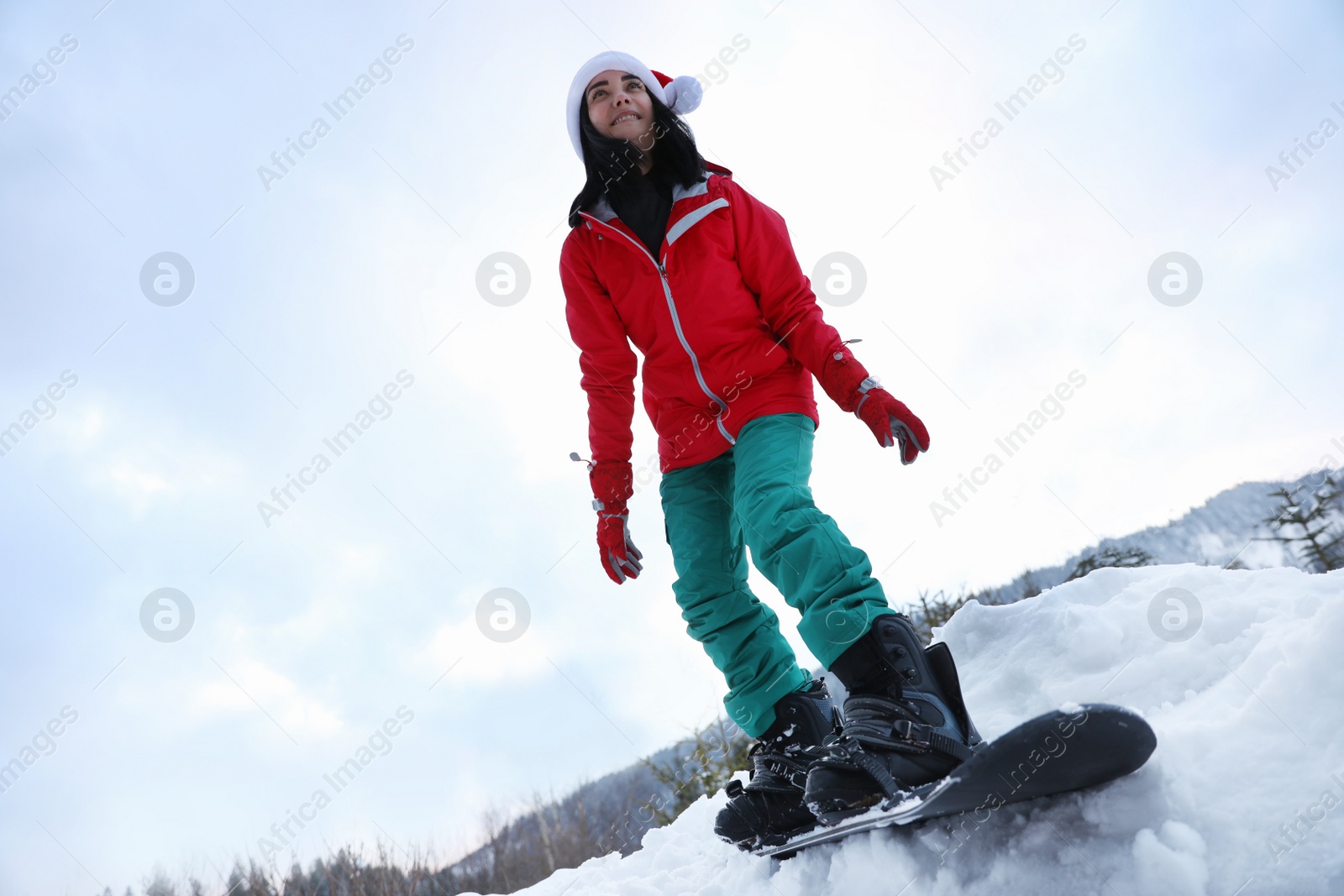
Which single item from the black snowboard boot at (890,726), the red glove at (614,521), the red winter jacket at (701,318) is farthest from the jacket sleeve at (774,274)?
the black snowboard boot at (890,726)

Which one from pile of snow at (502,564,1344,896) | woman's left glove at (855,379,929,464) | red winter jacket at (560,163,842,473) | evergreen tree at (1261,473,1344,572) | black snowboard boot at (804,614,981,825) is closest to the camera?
pile of snow at (502,564,1344,896)

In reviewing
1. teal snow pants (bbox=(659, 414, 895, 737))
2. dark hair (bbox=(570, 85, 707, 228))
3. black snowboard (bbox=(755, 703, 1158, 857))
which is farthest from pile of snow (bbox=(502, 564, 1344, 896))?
dark hair (bbox=(570, 85, 707, 228))

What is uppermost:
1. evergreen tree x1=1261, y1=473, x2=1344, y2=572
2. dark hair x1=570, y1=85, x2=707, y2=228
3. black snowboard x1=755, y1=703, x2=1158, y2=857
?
dark hair x1=570, y1=85, x2=707, y2=228

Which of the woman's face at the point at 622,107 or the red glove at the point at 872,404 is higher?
the woman's face at the point at 622,107

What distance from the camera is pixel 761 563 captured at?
2.06 m

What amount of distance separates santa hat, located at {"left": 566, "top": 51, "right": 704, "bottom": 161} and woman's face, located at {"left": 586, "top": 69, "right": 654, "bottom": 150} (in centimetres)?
4

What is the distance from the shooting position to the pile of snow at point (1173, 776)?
1308mm

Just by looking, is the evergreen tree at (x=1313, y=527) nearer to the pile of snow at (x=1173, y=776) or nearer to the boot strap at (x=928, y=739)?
the pile of snow at (x=1173, y=776)

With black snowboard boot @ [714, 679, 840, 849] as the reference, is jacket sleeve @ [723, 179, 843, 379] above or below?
above

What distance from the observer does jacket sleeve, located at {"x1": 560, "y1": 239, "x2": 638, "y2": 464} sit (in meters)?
2.81

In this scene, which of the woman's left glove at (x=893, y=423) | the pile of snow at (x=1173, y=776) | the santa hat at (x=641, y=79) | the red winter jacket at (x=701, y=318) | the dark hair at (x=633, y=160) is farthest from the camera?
the santa hat at (x=641, y=79)

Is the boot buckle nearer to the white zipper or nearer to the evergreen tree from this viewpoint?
the white zipper

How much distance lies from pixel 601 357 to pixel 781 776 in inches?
66.4

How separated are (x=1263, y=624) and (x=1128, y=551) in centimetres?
933
